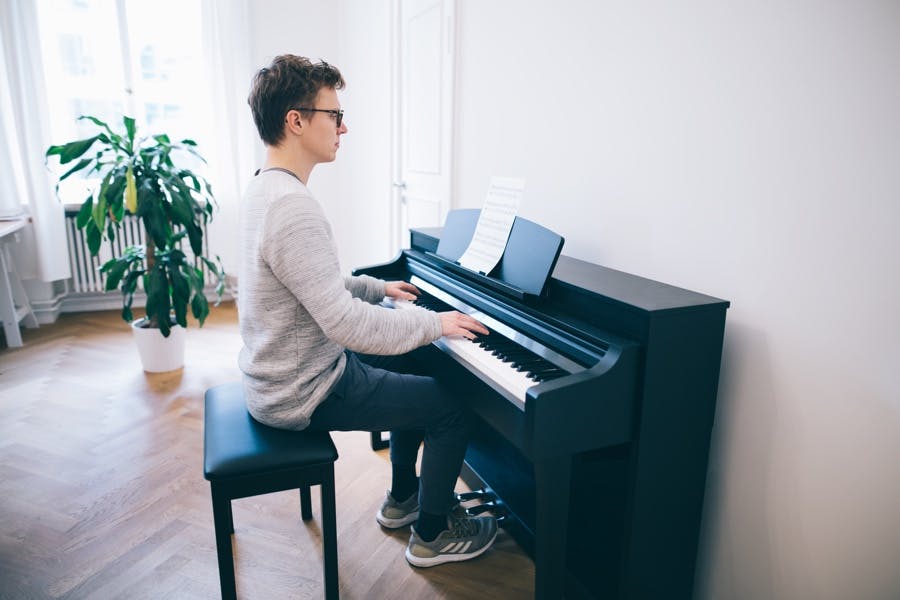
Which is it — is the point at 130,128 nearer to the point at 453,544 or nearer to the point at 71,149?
the point at 71,149

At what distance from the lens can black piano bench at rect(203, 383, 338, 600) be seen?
1.39 metres

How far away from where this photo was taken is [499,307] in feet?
5.15

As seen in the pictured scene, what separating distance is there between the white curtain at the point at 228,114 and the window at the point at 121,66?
14 cm

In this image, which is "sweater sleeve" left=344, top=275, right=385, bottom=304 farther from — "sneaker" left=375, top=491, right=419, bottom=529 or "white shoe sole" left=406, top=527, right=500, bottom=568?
"white shoe sole" left=406, top=527, right=500, bottom=568

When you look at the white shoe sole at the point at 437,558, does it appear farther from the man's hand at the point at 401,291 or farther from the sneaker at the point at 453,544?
the man's hand at the point at 401,291

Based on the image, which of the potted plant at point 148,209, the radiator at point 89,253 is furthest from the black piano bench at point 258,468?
the radiator at point 89,253

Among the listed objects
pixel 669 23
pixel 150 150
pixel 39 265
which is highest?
pixel 669 23

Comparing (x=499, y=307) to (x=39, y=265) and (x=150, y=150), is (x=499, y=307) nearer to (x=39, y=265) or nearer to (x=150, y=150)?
(x=150, y=150)

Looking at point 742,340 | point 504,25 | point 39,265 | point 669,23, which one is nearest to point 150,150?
point 39,265

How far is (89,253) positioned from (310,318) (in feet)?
11.2

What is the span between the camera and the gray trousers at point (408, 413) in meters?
1.55

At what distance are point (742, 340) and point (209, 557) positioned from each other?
5.39ft

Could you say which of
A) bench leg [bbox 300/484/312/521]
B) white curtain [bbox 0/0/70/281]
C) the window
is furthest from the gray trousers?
the window

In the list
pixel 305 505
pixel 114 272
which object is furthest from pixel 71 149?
pixel 305 505
